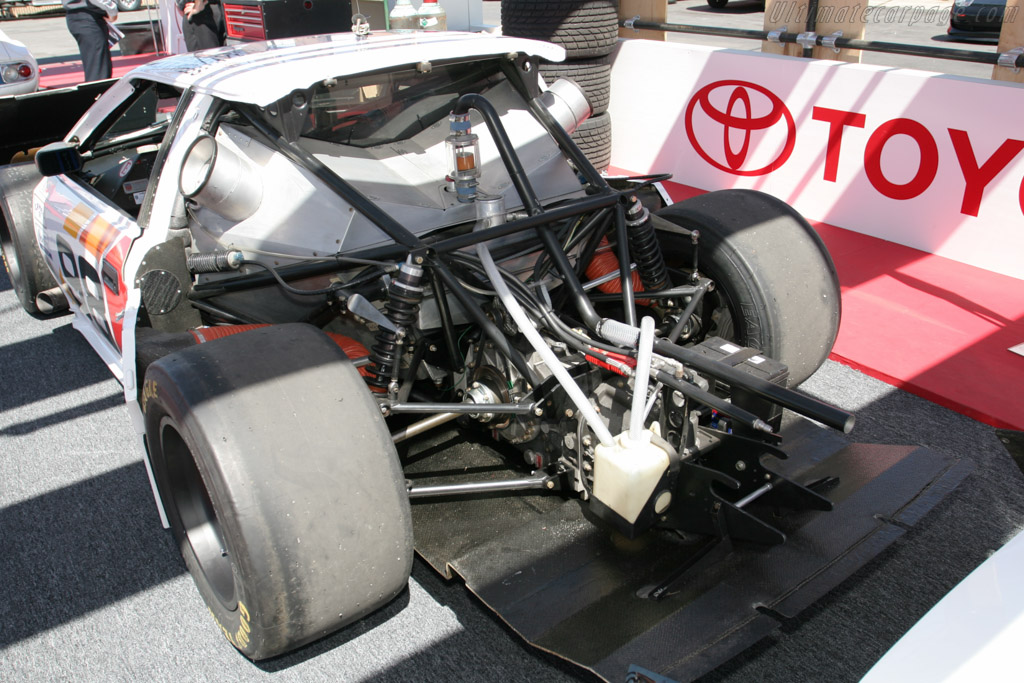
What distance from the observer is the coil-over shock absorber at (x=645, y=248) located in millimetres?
2947

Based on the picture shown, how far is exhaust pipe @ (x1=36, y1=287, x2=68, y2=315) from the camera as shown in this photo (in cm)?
460

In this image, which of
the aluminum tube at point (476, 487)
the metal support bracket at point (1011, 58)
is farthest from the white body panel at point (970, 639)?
the metal support bracket at point (1011, 58)

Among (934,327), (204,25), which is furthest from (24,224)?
(204,25)

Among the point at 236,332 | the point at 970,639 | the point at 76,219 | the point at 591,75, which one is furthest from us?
the point at 591,75

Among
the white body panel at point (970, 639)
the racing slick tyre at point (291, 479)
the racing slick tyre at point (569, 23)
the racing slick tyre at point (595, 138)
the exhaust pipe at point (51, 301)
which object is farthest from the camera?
the racing slick tyre at point (595, 138)

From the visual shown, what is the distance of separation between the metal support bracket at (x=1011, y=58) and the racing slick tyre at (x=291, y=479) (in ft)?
14.6

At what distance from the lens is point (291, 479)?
204 centimetres

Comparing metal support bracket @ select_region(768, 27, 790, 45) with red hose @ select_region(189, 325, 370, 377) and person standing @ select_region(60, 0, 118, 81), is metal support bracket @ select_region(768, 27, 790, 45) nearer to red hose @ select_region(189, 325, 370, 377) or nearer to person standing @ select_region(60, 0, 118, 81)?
red hose @ select_region(189, 325, 370, 377)

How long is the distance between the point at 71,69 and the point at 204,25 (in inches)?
213

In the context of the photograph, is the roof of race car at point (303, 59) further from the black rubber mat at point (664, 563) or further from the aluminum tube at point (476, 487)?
the black rubber mat at point (664, 563)

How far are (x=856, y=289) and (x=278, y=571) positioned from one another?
3.83 metres

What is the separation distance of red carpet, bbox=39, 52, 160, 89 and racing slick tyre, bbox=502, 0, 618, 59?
28.5ft

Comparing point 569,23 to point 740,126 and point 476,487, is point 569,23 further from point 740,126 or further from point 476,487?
point 476,487

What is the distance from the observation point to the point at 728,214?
3176 millimetres
